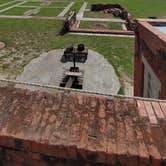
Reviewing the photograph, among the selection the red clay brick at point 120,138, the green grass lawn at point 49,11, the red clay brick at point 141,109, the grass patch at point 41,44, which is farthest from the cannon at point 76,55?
the green grass lawn at point 49,11

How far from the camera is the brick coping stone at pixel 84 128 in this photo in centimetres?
241

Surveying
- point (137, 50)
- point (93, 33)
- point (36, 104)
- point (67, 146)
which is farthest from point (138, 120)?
point (93, 33)

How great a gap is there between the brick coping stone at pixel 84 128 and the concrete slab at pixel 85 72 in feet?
27.2

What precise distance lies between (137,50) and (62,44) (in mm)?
10393

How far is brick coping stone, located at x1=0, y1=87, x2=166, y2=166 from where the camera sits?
2.41 metres

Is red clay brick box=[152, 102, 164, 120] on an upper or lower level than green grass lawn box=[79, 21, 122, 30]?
lower

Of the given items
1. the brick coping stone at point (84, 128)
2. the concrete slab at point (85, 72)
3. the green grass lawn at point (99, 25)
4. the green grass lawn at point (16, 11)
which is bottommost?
the concrete slab at point (85, 72)

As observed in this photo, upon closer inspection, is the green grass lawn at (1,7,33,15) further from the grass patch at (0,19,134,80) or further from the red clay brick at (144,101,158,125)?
the red clay brick at (144,101,158,125)

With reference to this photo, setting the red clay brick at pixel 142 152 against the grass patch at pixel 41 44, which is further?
the grass patch at pixel 41 44

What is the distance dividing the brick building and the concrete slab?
132 inches

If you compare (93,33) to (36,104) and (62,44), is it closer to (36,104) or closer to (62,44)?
(62,44)

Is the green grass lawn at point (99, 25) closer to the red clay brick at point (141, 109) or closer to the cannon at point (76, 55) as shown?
the cannon at point (76, 55)

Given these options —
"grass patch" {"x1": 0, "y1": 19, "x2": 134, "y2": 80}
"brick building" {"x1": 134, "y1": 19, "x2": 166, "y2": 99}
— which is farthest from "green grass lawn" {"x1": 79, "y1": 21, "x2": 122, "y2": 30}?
"brick building" {"x1": 134, "y1": 19, "x2": 166, "y2": 99}

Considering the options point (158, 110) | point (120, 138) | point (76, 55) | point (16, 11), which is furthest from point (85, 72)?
point (16, 11)
